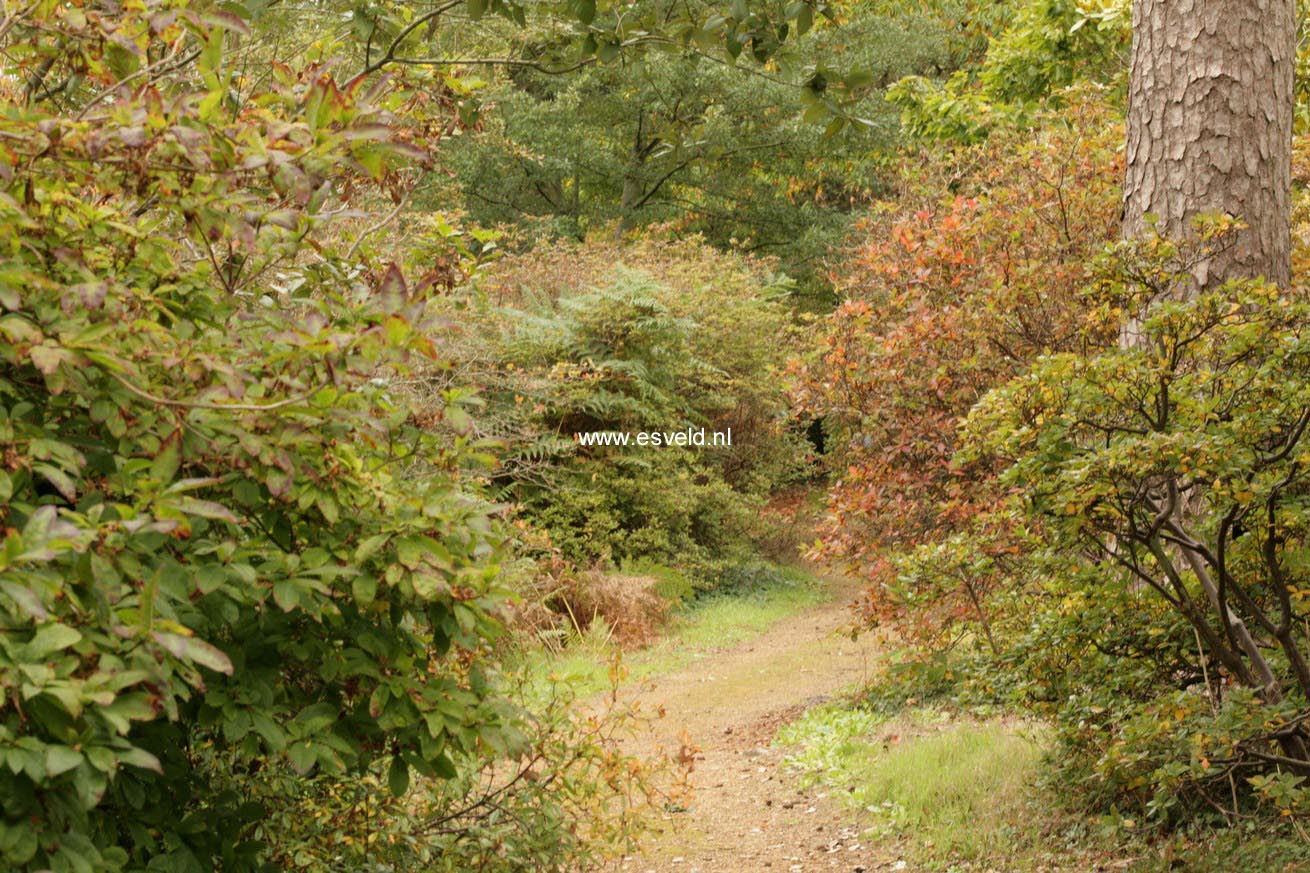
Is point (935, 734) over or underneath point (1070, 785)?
underneath

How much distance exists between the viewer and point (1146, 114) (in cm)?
544

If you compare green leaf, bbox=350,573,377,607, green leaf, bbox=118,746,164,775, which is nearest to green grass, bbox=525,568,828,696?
green leaf, bbox=350,573,377,607

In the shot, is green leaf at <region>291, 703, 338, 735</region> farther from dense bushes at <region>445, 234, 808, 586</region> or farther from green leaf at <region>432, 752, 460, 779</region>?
dense bushes at <region>445, 234, 808, 586</region>

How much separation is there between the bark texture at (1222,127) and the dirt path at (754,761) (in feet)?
10.2

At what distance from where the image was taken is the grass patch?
17.0 feet

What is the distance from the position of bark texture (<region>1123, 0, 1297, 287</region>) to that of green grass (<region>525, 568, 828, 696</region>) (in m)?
5.06

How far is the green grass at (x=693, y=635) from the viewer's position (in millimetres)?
10255

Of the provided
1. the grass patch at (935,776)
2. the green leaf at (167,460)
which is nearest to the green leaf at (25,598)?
the green leaf at (167,460)

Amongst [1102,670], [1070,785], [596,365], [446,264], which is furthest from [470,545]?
[596,365]

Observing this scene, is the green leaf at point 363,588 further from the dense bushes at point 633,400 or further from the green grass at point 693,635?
the dense bushes at point 633,400

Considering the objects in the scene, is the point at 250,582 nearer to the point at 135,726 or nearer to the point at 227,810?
the point at 135,726

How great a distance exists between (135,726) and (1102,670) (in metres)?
3.34

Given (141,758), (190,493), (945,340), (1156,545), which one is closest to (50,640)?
(141,758)

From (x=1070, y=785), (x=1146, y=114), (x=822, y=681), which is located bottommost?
(x=822, y=681)
